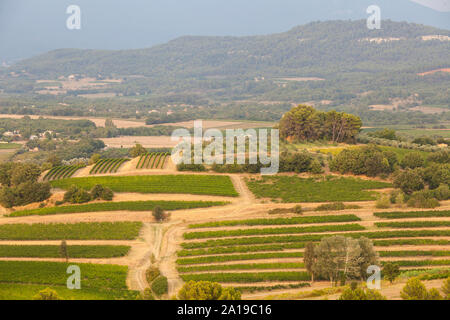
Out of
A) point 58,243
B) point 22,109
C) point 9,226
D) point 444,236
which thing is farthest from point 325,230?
point 22,109

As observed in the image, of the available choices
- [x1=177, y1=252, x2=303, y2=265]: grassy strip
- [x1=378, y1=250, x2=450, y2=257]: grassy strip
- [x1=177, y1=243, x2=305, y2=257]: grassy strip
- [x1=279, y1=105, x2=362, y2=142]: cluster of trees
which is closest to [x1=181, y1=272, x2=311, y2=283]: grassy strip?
[x1=177, y1=252, x2=303, y2=265]: grassy strip

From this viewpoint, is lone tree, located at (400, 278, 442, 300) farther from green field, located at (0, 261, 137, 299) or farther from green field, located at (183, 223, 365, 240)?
green field, located at (0, 261, 137, 299)

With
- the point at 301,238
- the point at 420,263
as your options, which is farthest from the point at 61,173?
the point at 420,263

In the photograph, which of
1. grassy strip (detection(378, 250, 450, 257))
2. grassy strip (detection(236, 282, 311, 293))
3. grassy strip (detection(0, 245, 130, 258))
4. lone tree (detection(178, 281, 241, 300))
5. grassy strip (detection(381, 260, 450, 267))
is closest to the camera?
lone tree (detection(178, 281, 241, 300))

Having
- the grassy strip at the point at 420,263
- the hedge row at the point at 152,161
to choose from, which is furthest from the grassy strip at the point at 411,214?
the hedge row at the point at 152,161

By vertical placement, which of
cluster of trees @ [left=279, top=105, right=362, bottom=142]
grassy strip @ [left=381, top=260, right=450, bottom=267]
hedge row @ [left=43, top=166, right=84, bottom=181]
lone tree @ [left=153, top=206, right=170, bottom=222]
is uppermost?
cluster of trees @ [left=279, top=105, right=362, bottom=142]

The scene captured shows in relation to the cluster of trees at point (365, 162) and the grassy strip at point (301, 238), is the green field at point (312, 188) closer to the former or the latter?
the cluster of trees at point (365, 162)
